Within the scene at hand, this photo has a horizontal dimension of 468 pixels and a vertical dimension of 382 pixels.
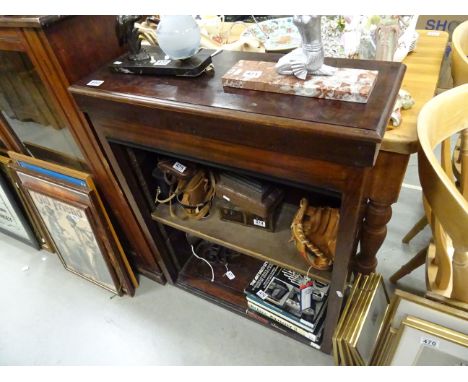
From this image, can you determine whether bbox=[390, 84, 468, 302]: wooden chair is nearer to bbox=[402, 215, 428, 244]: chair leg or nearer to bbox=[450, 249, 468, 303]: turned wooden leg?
bbox=[450, 249, 468, 303]: turned wooden leg

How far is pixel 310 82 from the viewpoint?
68cm

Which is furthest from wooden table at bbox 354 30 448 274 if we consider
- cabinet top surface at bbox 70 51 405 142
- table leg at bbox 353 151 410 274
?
cabinet top surface at bbox 70 51 405 142

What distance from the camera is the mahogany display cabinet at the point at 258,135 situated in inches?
24.1

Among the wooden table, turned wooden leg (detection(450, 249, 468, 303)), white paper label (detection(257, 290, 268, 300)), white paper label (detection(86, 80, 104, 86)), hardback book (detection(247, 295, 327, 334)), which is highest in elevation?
white paper label (detection(86, 80, 104, 86))

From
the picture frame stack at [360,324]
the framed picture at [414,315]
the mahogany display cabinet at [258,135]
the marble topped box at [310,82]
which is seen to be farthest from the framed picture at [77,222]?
the framed picture at [414,315]

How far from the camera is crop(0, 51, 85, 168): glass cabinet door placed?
3.46 ft

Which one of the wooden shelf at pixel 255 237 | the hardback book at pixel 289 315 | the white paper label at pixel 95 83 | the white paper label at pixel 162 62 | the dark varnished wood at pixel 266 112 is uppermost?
the white paper label at pixel 95 83

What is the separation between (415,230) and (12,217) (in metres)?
1.95

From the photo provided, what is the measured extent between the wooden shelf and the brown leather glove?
4 cm

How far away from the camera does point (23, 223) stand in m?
1.64

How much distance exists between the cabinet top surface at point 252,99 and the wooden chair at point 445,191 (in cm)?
12

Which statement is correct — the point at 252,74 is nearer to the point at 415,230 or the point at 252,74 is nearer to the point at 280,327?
the point at 280,327

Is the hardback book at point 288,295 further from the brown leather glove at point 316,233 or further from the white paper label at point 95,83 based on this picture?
the white paper label at point 95,83

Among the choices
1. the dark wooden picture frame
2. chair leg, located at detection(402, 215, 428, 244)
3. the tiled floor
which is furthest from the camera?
the dark wooden picture frame
